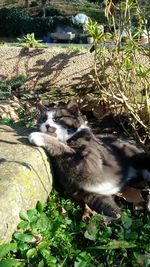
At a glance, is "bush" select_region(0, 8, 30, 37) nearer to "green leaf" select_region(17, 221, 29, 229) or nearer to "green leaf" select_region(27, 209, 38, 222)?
"green leaf" select_region(27, 209, 38, 222)

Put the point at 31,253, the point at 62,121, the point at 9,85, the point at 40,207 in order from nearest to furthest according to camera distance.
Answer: the point at 31,253
the point at 40,207
the point at 62,121
the point at 9,85

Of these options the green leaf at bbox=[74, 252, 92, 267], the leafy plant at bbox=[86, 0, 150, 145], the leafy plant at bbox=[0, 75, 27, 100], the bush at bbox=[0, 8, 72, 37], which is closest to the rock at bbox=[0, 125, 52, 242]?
the green leaf at bbox=[74, 252, 92, 267]

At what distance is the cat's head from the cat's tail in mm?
586

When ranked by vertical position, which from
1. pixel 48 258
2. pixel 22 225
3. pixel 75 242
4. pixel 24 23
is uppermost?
pixel 22 225

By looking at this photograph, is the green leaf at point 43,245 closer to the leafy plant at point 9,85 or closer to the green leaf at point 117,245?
the green leaf at point 117,245

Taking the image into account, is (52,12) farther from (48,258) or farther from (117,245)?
(48,258)

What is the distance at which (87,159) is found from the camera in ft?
12.7

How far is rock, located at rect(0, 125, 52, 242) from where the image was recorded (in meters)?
2.95

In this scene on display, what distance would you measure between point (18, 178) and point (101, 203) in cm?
80

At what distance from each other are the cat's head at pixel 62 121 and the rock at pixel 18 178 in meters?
0.24

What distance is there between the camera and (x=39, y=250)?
2896mm

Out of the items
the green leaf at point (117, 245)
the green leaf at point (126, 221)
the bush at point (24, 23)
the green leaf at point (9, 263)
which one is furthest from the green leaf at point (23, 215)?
the bush at point (24, 23)

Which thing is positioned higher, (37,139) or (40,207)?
(37,139)

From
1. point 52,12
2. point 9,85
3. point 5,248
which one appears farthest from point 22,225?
point 52,12
